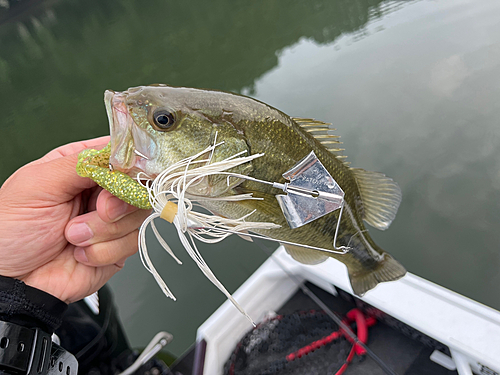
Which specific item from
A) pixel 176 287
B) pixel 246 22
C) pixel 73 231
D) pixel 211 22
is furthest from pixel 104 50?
pixel 73 231

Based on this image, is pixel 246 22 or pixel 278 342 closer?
pixel 278 342

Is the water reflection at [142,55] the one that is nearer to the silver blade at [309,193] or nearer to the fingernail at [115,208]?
the fingernail at [115,208]

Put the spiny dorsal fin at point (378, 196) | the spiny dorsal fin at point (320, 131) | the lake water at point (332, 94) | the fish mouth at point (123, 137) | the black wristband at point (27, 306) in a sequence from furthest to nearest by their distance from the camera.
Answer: the lake water at point (332, 94)
the spiny dorsal fin at point (378, 196)
the spiny dorsal fin at point (320, 131)
the black wristband at point (27, 306)
the fish mouth at point (123, 137)

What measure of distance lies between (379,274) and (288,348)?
3.78 ft

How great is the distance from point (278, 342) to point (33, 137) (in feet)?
28.9

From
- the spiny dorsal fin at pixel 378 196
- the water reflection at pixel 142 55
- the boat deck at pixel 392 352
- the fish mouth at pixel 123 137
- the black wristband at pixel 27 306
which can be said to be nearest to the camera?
the fish mouth at pixel 123 137

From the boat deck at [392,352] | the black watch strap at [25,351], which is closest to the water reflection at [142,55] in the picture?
the boat deck at [392,352]

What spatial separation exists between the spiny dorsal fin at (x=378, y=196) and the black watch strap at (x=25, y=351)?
5.08 feet

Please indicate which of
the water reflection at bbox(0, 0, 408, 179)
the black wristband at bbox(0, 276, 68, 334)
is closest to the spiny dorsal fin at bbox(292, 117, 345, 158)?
the black wristband at bbox(0, 276, 68, 334)

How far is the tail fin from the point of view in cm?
167

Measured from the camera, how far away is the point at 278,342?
2512mm

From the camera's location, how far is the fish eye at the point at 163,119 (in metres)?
1.21

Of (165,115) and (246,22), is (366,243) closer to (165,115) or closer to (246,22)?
(165,115)

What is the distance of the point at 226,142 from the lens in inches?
49.9
